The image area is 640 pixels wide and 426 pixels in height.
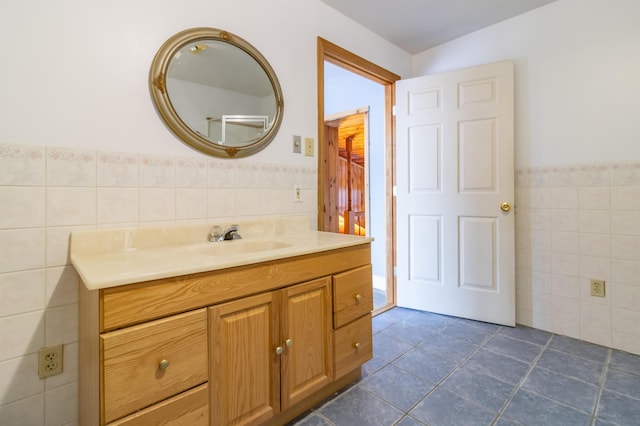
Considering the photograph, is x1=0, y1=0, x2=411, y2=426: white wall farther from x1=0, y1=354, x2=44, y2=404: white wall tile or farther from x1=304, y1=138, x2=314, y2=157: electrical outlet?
x1=304, y1=138, x2=314, y2=157: electrical outlet

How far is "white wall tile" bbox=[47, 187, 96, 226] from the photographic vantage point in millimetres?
1100

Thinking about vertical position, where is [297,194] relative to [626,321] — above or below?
above

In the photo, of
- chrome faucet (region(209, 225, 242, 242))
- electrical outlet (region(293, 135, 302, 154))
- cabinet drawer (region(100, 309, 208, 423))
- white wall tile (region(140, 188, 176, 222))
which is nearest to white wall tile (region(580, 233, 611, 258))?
electrical outlet (region(293, 135, 302, 154))

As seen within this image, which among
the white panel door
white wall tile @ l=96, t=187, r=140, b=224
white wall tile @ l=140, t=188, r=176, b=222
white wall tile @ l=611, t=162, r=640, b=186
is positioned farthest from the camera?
the white panel door

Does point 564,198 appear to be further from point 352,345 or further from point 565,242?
point 352,345

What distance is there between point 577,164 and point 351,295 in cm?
181

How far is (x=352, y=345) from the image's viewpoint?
1447 mm

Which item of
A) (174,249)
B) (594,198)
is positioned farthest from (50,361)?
(594,198)

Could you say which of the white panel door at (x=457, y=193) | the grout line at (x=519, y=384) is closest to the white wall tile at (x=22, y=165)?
the grout line at (x=519, y=384)

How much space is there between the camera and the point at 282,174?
1786 mm

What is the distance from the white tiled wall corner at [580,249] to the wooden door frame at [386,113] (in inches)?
37.6

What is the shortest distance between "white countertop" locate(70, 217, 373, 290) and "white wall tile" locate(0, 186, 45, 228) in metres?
0.13

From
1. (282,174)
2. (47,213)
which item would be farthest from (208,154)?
(47,213)

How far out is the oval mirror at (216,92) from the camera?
1345 millimetres
